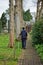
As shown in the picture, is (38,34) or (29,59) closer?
(29,59)

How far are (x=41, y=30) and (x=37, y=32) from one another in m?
1.40

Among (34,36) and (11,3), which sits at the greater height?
(11,3)

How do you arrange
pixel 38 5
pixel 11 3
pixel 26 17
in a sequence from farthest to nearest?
pixel 26 17, pixel 38 5, pixel 11 3

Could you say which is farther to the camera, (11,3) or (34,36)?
(34,36)

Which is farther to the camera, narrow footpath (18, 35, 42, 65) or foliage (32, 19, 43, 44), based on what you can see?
foliage (32, 19, 43, 44)

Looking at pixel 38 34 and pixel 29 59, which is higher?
pixel 38 34

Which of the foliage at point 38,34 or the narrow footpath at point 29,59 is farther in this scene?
the foliage at point 38,34

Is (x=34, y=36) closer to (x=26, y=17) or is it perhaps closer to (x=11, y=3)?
(x=11, y=3)

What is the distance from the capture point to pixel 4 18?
288 feet

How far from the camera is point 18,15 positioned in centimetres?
3609

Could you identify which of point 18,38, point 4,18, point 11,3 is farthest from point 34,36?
point 4,18

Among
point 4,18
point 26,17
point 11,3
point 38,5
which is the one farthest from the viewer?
point 26,17

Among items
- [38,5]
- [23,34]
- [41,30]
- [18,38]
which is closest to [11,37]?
[23,34]

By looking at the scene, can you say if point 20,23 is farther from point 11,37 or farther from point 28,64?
point 28,64
